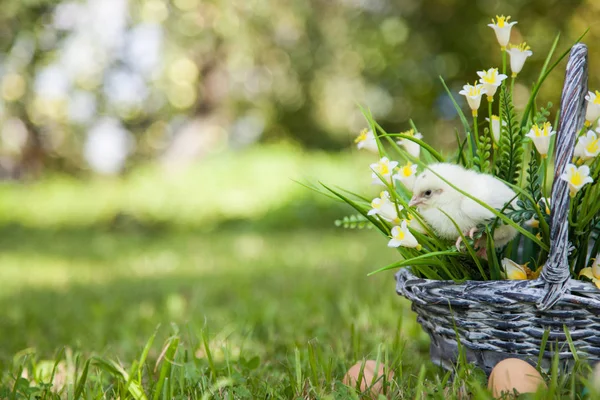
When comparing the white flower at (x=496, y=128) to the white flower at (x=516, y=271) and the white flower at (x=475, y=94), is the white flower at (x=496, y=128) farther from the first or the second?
the white flower at (x=516, y=271)

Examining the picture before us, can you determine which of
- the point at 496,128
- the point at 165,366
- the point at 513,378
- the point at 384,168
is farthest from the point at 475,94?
the point at 165,366

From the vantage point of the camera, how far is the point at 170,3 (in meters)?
7.18

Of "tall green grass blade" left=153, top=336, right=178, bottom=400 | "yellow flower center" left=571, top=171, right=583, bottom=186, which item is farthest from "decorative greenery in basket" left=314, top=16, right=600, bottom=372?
"tall green grass blade" left=153, top=336, right=178, bottom=400

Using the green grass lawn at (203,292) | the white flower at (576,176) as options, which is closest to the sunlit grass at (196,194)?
the green grass lawn at (203,292)

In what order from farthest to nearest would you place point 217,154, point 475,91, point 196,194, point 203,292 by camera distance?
point 217,154
point 196,194
point 203,292
point 475,91

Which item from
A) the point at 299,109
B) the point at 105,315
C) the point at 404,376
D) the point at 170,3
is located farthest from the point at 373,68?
the point at 404,376

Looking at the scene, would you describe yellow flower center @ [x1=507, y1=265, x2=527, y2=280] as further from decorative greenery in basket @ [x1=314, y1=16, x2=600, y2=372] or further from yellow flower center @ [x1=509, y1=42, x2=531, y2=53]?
yellow flower center @ [x1=509, y1=42, x2=531, y2=53]

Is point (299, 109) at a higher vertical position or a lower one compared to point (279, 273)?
higher

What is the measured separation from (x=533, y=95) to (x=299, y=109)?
39.7 feet

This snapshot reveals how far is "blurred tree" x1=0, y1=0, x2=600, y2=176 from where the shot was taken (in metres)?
7.47

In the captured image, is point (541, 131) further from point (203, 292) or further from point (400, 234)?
point (203, 292)

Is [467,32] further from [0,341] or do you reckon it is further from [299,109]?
[0,341]

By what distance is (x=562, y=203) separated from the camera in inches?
39.0

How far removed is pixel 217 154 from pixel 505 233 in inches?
273
